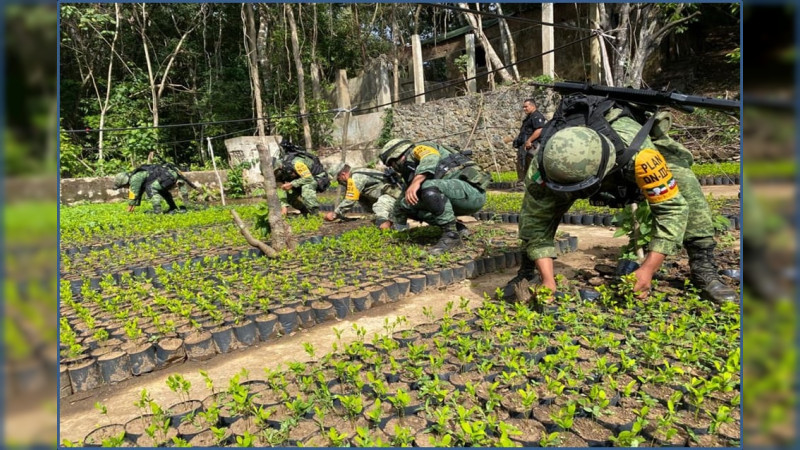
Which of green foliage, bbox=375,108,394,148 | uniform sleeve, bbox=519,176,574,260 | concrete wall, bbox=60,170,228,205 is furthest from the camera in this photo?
green foliage, bbox=375,108,394,148

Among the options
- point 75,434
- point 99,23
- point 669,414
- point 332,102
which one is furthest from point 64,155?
point 669,414

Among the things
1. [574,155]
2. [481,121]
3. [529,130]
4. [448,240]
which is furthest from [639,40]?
[574,155]

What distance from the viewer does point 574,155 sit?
2871 mm

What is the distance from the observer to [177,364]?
314 cm

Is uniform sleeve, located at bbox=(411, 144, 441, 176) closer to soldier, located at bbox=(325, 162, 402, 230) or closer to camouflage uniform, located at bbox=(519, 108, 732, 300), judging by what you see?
soldier, located at bbox=(325, 162, 402, 230)

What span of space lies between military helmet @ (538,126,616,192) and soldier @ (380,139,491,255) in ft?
7.89

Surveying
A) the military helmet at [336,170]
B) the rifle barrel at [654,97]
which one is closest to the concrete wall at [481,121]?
the military helmet at [336,170]

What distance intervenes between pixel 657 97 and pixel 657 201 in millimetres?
781

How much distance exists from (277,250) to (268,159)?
111 centimetres

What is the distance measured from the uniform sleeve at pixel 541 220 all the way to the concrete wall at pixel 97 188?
1314cm

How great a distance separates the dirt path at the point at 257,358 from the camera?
261cm

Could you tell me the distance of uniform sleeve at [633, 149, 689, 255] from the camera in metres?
3.12

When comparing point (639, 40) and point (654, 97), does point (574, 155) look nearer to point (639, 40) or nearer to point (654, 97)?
point (654, 97)

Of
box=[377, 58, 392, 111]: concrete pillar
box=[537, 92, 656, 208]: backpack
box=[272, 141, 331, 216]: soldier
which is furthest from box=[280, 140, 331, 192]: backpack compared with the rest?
box=[377, 58, 392, 111]: concrete pillar
